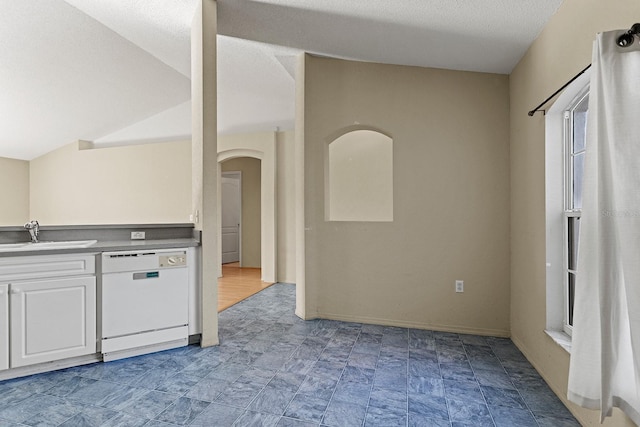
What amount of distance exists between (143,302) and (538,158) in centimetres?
318

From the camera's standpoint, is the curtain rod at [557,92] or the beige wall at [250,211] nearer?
the curtain rod at [557,92]

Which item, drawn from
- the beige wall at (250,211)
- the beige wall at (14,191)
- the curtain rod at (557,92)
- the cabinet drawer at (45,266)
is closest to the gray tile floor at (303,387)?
the cabinet drawer at (45,266)

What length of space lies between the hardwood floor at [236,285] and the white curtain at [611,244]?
133 inches

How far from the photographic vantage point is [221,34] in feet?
10.2

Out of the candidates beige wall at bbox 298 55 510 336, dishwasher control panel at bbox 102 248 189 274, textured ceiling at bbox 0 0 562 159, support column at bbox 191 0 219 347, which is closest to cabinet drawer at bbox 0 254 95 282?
dishwasher control panel at bbox 102 248 189 274

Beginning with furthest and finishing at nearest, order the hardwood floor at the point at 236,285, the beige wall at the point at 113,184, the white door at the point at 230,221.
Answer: the white door at the point at 230,221 < the beige wall at the point at 113,184 < the hardwood floor at the point at 236,285

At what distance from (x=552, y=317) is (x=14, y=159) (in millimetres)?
9152

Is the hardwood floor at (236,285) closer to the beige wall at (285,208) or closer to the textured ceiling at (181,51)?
the beige wall at (285,208)

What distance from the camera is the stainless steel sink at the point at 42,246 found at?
2148mm

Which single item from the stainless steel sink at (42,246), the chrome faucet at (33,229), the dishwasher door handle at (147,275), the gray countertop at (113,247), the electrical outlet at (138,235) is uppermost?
the chrome faucet at (33,229)

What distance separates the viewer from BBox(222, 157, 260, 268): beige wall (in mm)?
6859

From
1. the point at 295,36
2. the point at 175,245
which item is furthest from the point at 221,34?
the point at 175,245

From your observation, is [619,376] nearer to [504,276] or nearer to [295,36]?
[504,276]

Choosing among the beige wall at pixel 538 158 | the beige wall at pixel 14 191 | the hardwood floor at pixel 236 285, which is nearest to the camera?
the beige wall at pixel 538 158
